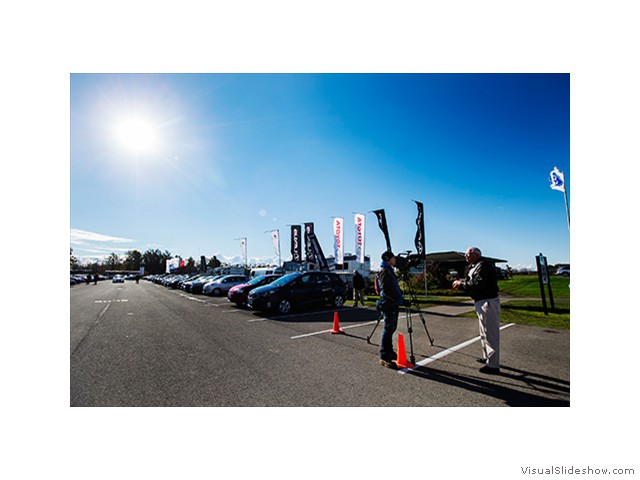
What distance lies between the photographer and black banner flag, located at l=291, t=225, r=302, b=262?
98.7 ft

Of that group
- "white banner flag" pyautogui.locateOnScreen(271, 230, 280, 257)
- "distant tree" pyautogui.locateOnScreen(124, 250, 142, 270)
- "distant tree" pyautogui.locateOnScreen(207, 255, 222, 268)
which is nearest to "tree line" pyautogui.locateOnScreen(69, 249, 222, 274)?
"distant tree" pyautogui.locateOnScreen(124, 250, 142, 270)

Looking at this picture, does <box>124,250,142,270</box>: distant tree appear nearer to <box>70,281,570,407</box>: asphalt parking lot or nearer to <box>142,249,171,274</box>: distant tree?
<box>142,249,171,274</box>: distant tree

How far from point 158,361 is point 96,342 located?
2968 millimetres

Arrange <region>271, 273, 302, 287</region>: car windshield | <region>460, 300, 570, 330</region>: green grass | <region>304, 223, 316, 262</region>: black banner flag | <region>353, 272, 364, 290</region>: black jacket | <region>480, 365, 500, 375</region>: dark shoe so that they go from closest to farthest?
<region>480, 365, 500, 375</region>: dark shoe → <region>460, 300, 570, 330</region>: green grass → <region>271, 273, 302, 287</region>: car windshield → <region>353, 272, 364, 290</region>: black jacket → <region>304, 223, 316, 262</region>: black banner flag

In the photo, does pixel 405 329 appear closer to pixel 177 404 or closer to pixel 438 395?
pixel 438 395

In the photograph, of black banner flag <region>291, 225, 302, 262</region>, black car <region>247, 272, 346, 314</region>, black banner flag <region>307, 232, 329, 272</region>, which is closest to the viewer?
black car <region>247, 272, 346, 314</region>

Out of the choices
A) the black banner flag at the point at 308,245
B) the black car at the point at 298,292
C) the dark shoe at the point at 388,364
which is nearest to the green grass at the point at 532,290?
the black car at the point at 298,292

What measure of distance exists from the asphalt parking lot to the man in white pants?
298mm

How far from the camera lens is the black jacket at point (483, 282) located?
4520 millimetres

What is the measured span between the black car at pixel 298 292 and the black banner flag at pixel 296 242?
713 inches

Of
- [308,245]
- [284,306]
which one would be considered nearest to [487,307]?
[284,306]

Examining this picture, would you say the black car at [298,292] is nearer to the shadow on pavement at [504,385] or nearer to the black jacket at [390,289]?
the black jacket at [390,289]

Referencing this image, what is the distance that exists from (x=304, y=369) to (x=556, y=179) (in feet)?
47.2

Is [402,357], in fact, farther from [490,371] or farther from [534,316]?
[534,316]
